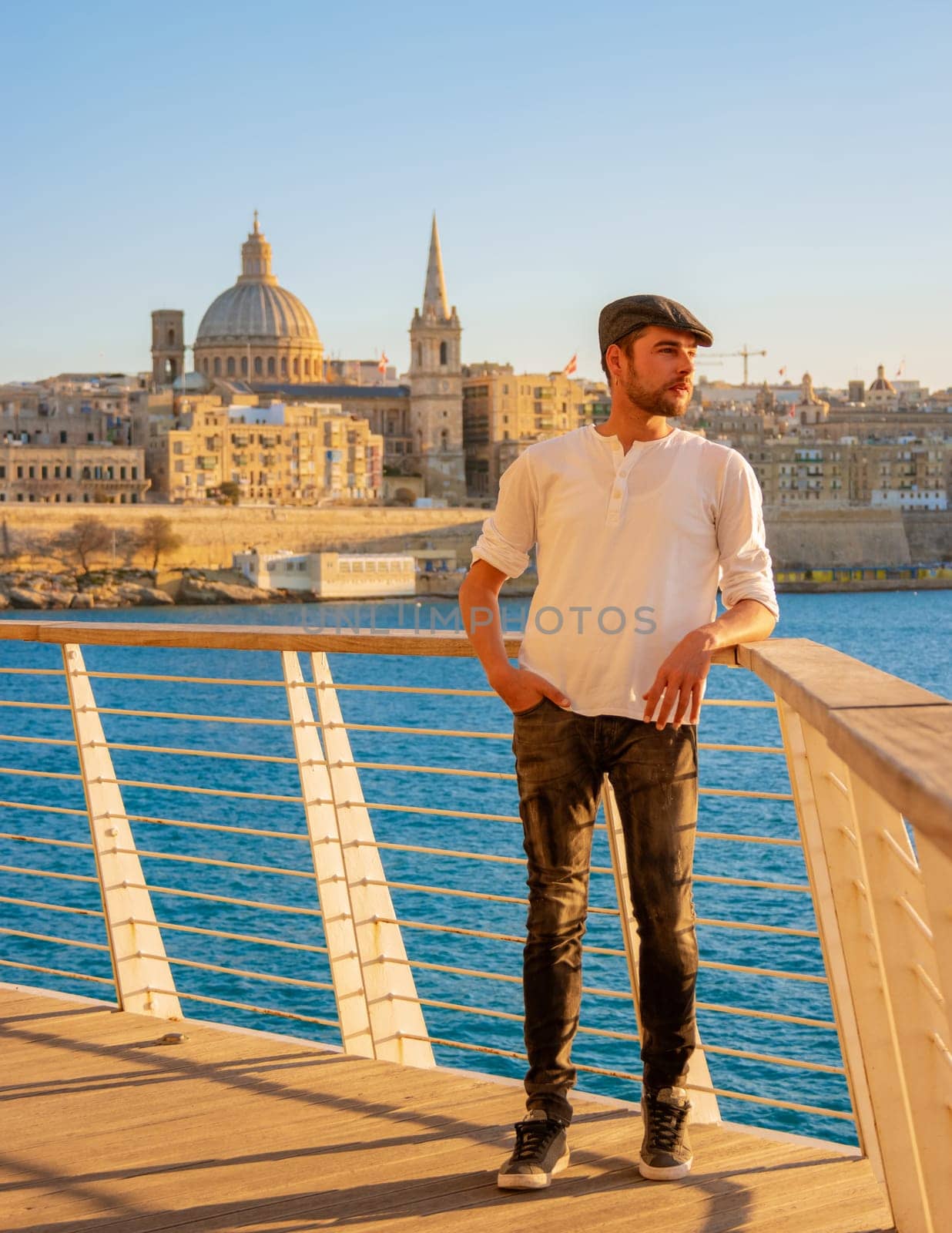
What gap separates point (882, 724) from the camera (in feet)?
4.11

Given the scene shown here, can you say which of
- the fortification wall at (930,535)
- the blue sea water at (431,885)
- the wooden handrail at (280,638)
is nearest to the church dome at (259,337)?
the fortification wall at (930,535)

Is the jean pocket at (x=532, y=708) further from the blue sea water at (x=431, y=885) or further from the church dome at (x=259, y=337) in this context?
the church dome at (x=259, y=337)

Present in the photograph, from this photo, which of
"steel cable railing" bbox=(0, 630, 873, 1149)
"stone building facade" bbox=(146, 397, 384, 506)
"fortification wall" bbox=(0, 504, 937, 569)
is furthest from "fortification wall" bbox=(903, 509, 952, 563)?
"steel cable railing" bbox=(0, 630, 873, 1149)

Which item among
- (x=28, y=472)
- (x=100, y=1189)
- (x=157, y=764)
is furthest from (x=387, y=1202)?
(x=28, y=472)

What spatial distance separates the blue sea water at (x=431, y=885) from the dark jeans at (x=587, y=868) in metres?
0.14

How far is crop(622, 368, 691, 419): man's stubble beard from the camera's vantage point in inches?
80.3

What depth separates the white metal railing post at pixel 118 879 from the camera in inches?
109

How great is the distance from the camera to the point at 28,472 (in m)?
61.5

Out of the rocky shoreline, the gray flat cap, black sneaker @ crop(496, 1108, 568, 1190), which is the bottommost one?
the rocky shoreline

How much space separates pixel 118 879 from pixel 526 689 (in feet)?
3.61

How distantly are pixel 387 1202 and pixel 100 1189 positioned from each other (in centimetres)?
39

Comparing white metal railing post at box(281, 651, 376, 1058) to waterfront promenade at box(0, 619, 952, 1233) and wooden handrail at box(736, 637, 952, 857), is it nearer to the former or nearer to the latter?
waterfront promenade at box(0, 619, 952, 1233)

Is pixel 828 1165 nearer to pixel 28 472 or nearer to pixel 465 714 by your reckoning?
pixel 465 714

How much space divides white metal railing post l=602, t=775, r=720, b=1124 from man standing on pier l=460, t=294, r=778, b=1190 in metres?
0.11
